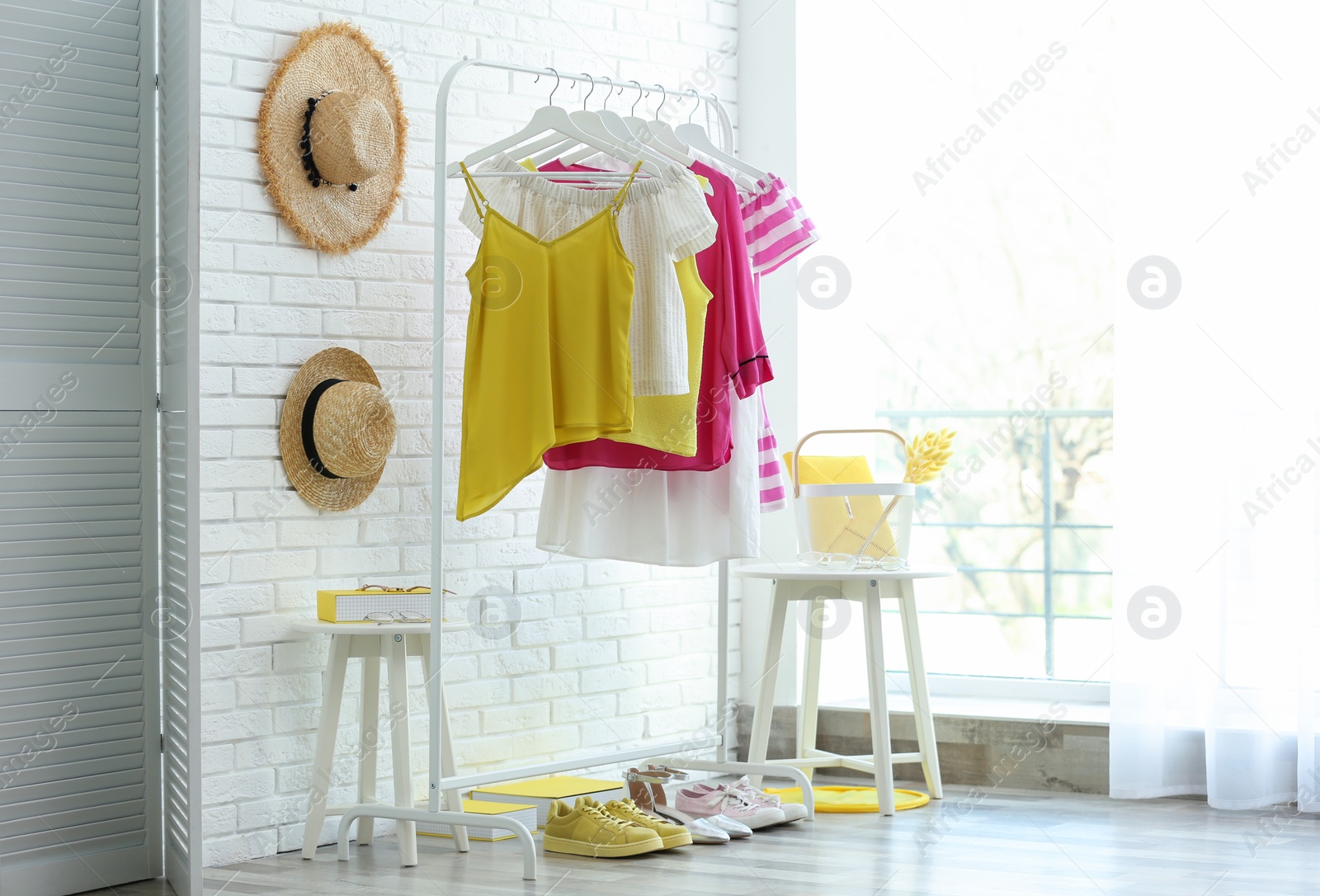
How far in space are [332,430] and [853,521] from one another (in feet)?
3.73

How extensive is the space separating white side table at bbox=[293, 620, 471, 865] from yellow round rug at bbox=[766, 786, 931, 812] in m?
0.79

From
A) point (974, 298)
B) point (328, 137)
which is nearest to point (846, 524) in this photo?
point (328, 137)

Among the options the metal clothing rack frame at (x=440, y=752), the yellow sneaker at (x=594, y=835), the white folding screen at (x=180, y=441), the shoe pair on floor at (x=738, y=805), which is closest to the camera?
the white folding screen at (x=180, y=441)

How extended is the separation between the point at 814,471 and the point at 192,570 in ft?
4.69

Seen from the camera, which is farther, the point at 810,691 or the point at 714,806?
the point at 810,691

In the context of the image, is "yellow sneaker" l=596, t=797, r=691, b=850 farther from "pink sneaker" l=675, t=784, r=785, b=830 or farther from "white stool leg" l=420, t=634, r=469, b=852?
"white stool leg" l=420, t=634, r=469, b=852

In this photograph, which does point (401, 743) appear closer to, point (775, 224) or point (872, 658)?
point (872, 658)

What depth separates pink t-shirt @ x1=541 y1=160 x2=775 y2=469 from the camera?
8.38 feet

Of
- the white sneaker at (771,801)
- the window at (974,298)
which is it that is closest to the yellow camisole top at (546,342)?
the white sneaker at (771,801)

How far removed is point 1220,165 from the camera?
2.89 m

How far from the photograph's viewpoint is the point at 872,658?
2805 millimetres

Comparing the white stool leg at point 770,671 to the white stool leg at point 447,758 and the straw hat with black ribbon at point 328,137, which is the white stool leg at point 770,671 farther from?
the straw hat with black ribbon at point 328,137

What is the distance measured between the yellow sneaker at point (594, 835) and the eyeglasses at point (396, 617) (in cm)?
47

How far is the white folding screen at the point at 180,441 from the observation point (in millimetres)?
2158
